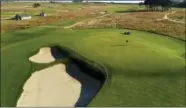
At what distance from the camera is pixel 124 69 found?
32.6 m

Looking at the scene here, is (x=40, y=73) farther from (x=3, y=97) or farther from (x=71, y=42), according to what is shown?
(x=71, y=42)

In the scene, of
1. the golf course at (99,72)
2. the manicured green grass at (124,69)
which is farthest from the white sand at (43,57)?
the manicured green grass at (124,69)

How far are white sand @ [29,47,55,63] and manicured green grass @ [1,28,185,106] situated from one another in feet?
3.03

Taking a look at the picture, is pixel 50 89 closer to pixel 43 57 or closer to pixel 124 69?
pixel 124 69

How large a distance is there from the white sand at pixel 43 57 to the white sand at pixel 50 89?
2.75 metres

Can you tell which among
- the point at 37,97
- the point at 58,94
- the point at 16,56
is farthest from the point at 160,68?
the point at 16,56

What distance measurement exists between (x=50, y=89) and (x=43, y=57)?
10.2 meters

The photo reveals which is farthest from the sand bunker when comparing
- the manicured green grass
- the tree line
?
the tree line

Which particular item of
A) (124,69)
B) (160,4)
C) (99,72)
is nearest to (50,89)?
(99,72)

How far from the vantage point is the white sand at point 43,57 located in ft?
127

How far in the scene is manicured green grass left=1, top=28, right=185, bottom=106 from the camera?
26.2m

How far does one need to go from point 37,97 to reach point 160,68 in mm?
13307

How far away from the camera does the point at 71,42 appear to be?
46.9 m

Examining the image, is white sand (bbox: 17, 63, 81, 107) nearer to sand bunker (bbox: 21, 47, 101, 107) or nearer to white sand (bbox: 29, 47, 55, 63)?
sand bunker (bbox: 21, 47, 101, 107)
